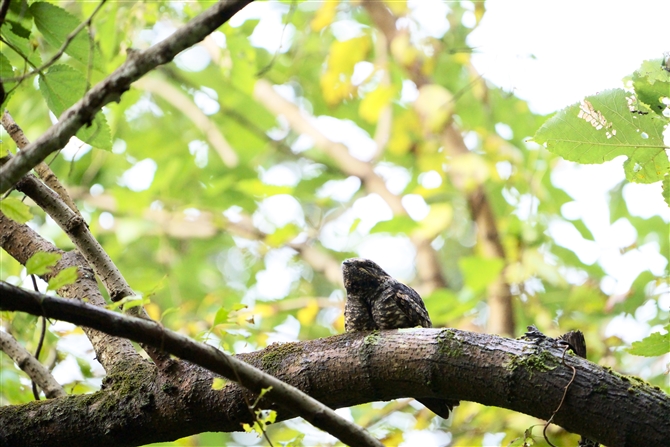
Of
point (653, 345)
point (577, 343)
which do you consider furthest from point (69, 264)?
point (653, 345)

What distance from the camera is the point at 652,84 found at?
207 cm

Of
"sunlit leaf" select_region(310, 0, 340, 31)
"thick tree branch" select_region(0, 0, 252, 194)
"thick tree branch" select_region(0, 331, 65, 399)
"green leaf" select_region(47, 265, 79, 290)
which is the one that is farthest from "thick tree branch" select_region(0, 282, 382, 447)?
"sunlit leaf" select_region(310, 0, 340, 31)

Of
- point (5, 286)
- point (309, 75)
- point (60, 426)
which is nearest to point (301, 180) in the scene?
point (309, 75)

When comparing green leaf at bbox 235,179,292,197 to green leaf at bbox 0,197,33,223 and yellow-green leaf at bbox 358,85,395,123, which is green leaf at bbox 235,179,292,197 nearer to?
yellow-green leaf at bbox 358,85,395,123

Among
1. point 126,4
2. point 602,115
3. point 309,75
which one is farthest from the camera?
point 309,75

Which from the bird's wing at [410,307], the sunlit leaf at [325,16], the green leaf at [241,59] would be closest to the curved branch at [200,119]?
the sunlit leaf at [325,16]

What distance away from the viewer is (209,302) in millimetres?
6242

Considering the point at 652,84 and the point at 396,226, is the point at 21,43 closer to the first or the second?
the point at 652,84

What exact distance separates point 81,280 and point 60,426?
666mm

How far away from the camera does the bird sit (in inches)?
120

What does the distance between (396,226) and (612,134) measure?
128 inches

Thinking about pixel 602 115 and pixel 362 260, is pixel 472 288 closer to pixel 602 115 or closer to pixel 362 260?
pixel 362 260

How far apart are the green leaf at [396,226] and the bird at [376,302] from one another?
6.17 feet

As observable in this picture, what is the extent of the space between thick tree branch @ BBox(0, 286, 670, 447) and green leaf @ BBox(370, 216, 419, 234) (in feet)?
10.0
